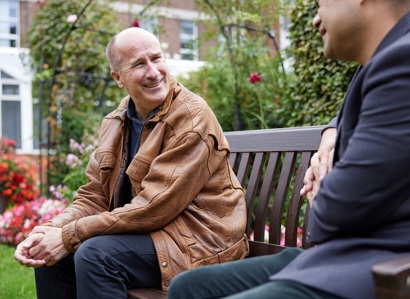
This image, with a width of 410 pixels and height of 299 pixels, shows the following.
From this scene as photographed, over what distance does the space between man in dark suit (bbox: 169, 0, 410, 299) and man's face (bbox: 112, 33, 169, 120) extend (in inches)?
58.3

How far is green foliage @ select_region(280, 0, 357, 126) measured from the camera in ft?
18.4

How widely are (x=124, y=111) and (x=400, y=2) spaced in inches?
74.0

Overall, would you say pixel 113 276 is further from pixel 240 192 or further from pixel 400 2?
pixel 400 2

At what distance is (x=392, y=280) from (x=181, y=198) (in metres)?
1.64

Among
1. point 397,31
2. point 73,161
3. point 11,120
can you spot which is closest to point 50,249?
point 397,31

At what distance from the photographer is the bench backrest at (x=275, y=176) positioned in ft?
10.6

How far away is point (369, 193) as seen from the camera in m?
1.74

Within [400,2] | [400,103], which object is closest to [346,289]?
[400,103]

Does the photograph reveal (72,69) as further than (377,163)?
Yes

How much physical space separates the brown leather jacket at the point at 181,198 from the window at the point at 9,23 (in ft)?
59.0

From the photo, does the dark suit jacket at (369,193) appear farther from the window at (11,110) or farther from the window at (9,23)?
the window at (9,23)

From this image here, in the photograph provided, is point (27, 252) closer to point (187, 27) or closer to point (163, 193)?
point (163, 193)

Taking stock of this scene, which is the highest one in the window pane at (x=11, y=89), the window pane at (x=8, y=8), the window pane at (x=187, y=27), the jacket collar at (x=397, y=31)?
the window pane at (x=8, y=8)

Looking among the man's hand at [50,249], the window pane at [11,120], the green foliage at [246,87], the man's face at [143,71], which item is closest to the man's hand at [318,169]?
the man's face at [143,71]
